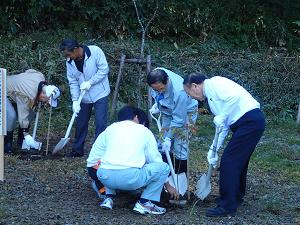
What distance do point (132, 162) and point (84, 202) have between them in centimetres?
87

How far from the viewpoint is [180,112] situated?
6312mm

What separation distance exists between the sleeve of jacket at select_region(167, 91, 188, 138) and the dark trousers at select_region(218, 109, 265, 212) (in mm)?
720

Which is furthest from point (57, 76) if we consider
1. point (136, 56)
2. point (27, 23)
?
point (27, 23)

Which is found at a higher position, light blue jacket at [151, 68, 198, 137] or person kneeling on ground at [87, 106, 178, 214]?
light blue jacket at [151, 68, 198, 137]

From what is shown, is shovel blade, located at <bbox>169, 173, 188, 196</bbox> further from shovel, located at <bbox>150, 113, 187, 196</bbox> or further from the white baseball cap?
the white baseball cap

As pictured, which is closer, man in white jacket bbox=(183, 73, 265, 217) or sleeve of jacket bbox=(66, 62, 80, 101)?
man in white jacket bbox=(183, 73, 265, 217)

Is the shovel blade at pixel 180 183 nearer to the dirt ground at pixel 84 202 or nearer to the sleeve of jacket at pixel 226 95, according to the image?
the dirt ground at pixel 84 202

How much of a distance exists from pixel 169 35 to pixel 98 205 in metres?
9.60

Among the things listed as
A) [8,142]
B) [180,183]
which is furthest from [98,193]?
[8,142]

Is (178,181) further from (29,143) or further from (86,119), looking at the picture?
(29,143)

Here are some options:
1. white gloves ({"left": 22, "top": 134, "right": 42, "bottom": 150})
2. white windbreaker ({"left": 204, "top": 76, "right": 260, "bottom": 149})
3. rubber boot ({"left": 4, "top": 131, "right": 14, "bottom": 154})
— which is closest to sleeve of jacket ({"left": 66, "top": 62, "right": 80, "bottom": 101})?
white gloves ({"left": 22, "top": 134, "right": 42, "bottom": 150})

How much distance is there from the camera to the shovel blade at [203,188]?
616 cm

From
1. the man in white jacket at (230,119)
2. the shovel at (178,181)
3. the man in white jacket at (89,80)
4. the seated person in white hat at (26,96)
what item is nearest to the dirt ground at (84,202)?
the shovel at (178,181)

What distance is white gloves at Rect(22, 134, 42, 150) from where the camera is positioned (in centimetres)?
837
